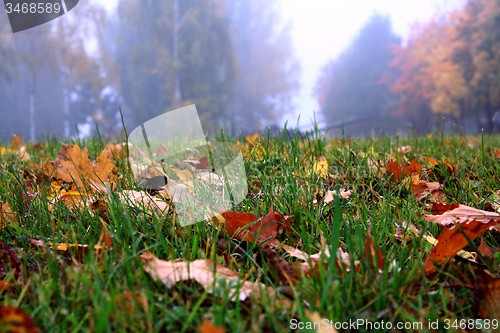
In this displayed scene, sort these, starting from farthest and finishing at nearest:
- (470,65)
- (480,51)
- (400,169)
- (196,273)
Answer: (470,65)
(480,51)
(400,169)
(196,273)

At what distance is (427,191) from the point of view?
1.32 metres

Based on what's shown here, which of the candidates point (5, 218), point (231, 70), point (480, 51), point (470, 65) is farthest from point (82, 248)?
point (231, 70)

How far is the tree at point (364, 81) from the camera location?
1259 inches

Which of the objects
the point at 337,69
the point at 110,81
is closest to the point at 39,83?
the point at 110,81

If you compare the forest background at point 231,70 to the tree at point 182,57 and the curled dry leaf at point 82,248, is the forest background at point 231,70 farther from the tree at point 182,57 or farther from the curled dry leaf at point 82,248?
the curled dry leaf at point 82,248

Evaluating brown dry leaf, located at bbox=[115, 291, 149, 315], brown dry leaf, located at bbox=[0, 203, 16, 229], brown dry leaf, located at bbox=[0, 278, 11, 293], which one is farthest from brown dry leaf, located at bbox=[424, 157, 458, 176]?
brown dry leaf, located at bbox=[0, 203, 16, 229]

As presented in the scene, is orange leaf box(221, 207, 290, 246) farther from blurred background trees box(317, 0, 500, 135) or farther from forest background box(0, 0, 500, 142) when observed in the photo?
forest background box(0, 0, 500, 142)

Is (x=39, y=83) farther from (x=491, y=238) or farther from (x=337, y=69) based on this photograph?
(x=491, y=238)

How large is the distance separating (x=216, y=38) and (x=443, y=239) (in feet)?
82.2

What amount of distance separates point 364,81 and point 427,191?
1414 inches

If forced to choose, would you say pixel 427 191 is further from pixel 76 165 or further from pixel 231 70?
pixel 231 70

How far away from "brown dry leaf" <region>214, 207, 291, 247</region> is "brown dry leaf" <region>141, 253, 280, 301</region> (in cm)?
20

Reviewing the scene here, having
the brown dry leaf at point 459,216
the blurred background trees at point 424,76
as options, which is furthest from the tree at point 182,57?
the brown dry leaf at point 459,216

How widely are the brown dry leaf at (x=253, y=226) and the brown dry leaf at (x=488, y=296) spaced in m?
0.53
